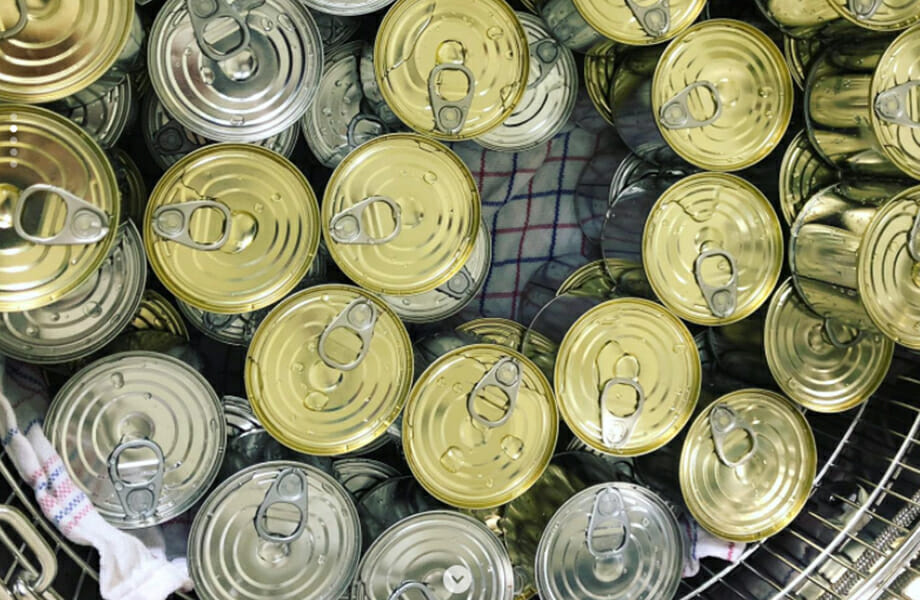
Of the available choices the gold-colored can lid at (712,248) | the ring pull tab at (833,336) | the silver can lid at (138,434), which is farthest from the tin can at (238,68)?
the ring pull tab at (833,336)

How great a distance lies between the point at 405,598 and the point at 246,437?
1.28ft

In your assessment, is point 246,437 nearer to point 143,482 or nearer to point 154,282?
point 143,482

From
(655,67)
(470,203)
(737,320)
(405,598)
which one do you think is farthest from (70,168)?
(737,320)

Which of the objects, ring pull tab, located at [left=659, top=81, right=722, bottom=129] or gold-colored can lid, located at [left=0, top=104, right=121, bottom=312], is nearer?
gold-colored can lid, located at [left=0, top=104, right=121, bottom=312]

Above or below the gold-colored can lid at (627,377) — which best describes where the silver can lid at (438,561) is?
below

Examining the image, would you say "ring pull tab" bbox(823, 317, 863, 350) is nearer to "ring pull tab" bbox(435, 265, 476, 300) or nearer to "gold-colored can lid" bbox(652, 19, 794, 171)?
"gold-colored can lid" bbox(652, 19, 794, 171)

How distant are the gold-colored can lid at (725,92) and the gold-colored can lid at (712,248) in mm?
57

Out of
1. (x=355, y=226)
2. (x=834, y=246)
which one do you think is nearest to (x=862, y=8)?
(x=834, y=246)

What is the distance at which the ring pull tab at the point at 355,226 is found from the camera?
113cm

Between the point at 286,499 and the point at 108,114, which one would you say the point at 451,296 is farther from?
the point at 108,114

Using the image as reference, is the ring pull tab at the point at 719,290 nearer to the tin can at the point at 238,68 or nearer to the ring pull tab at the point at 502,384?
the ring pull tab at the point at 502,384

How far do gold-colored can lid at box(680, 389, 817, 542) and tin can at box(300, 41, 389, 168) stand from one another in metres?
0.82

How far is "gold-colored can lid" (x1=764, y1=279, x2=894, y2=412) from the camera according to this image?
1.41 meters

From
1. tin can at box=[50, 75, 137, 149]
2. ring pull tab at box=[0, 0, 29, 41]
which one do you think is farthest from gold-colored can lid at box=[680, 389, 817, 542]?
ring pull tab at box=[0, 0, 29, 41]
